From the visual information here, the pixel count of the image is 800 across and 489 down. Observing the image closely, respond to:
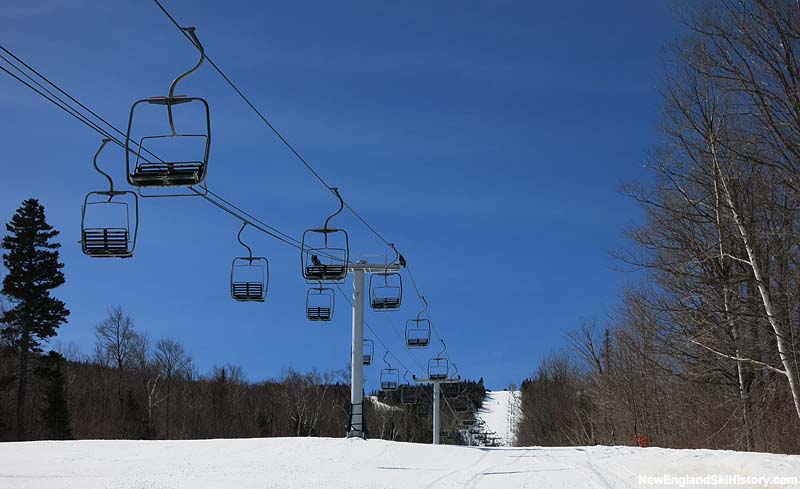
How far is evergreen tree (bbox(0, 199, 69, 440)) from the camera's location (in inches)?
2112

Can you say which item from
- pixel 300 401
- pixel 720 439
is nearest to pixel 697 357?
pixel 720 439

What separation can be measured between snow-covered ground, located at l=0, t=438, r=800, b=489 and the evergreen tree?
34437 millimetres

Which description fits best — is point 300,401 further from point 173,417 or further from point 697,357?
point 697,357

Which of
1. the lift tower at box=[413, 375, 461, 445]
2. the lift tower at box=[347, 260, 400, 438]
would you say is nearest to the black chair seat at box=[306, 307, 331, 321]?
the lift tower at box=[347, 260, 400, 438]

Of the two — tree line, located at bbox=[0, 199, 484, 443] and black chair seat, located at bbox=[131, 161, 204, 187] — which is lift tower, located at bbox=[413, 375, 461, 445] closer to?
tree line, located at bbox=[0, 199, 484, 443]

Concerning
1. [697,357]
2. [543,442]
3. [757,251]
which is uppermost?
[757,251]

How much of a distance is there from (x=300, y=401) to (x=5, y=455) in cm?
8073

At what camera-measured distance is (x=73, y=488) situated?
1262cm

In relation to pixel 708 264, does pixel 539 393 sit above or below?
below

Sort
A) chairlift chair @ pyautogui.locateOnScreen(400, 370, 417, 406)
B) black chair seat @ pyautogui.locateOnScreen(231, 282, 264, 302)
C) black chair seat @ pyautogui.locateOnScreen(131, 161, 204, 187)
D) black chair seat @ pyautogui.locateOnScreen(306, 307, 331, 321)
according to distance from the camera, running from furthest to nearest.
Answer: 1. chairlift chair @ pyautogui.locateOnScreen(400, 370, 417, 406)
2. black chair seat @ pyautogui.locateOnScreen(306, 307, 331, 321)
3. black chair seat @ pyautogui.locateOnScreen(231, 282, 264, 302)
4. black chair seat @ pyautogui.locateOnScreen(131, 161, 204, 187)

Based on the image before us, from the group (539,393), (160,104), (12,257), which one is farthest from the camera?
(539,393)

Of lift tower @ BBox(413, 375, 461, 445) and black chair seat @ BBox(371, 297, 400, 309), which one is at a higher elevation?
black chair seat @ BBox(371, 297, 400, 309)

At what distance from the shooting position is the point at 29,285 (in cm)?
5428

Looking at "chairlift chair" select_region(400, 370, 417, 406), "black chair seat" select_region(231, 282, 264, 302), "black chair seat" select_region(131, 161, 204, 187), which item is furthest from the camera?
"chairlift chair" select_region(400, 370, 417, 406)
